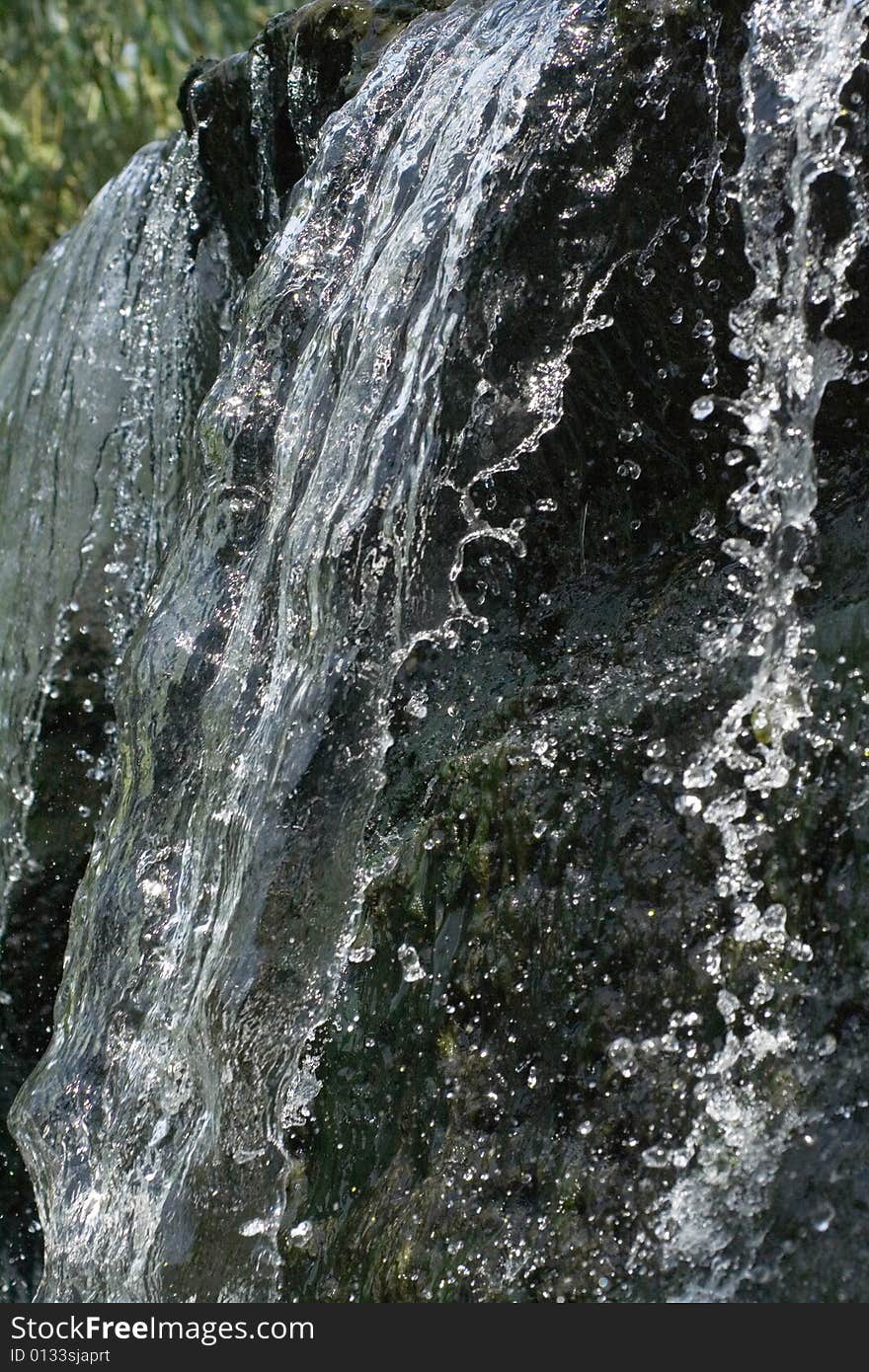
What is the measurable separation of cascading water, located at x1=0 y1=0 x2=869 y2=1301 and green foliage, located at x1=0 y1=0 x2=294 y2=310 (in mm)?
4826

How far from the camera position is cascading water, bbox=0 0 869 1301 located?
1.99 metres

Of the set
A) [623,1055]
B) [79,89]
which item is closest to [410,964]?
[623,1055]

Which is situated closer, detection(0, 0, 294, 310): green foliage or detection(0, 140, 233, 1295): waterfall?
detection(0, 140, 233, 1295): waterfall

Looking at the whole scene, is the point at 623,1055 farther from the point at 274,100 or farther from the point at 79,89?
the point at 79,89

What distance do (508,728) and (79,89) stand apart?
596 centimetres

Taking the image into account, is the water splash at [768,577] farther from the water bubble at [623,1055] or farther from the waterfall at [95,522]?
the waterfall at [95,522]

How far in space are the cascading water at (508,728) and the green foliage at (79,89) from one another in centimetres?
483

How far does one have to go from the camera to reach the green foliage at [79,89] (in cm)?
701

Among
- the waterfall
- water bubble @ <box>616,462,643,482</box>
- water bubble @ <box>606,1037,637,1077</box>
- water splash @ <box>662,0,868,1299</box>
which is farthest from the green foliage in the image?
water bubble @ <box>606,1037,637,1077</box>

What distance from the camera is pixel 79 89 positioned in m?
7.31

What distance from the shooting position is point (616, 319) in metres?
2.27

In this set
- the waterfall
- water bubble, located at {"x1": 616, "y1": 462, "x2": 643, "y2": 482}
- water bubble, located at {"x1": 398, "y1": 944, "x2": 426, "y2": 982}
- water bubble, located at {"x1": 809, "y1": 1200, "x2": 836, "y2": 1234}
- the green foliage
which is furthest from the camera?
the green foliage

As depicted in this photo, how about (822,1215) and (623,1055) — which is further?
(623,1055)

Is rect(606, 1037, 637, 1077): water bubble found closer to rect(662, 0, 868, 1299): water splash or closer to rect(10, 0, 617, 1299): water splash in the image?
rect(662, 0, 868, 1299): water splash
